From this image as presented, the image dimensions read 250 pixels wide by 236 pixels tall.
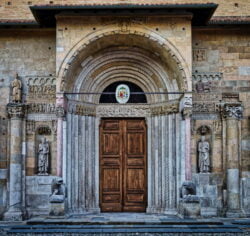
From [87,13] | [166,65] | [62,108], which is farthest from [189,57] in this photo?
[62,108]

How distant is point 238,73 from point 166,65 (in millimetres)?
2069

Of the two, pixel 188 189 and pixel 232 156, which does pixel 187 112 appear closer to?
pixel 232 156

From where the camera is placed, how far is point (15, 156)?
1209cm

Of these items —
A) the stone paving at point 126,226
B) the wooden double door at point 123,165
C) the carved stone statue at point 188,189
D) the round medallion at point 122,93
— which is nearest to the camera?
the stone paving at point 126,226

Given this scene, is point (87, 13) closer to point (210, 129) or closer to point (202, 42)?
point (202, 42)

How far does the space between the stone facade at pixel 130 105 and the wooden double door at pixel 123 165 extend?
236 mm

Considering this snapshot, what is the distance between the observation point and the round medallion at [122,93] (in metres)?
13.1

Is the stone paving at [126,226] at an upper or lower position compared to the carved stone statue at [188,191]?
lower

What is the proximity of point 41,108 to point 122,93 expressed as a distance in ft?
8.08

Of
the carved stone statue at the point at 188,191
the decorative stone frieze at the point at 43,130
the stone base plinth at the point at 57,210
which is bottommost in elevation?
the stone base plinth at the point at 57,210

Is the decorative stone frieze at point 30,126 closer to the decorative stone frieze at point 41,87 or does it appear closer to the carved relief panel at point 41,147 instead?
the carved relief panel at point 41,147

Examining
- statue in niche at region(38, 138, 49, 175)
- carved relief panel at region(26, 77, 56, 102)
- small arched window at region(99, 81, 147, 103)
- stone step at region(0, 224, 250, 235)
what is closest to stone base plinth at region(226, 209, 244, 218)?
stone step at region(0, 224, 250, 235)

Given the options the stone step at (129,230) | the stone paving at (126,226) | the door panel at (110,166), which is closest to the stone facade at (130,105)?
the door panel at (110,166)

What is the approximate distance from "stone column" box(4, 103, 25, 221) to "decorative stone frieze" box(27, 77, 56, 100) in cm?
52
